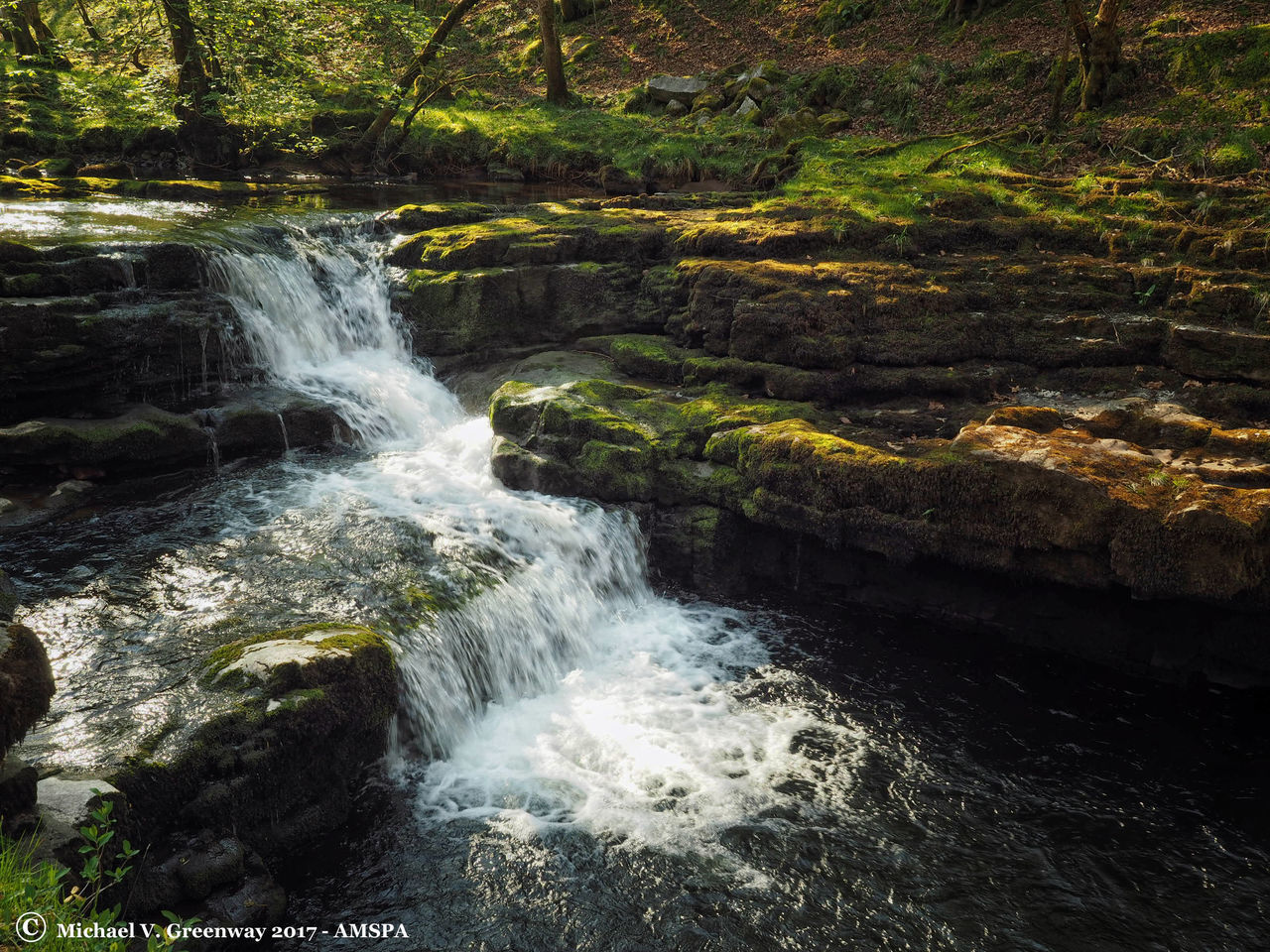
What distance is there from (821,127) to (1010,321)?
33.7 feet

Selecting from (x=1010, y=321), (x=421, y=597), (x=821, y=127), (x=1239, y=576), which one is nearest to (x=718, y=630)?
(x=421, y=597)

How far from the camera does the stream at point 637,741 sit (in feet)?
16.2

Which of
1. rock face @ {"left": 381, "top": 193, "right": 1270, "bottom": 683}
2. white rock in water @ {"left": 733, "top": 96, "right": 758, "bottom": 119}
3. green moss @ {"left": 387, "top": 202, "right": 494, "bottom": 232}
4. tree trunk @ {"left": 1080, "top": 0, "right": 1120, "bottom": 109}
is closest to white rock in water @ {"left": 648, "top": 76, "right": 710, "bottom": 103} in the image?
white rock in water @ {"left": 733, "top": 96, "right": 758, "bottom": 119}

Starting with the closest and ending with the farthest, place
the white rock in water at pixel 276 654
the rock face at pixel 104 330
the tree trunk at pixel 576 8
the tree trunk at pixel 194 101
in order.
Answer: the white rock in water at pixel 276 654, the rock face at pixel 104 330, the tree trunk at pixel 194 101, the tree trunk at pixel 576 8

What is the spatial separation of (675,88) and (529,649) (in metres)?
Answer: 18.9

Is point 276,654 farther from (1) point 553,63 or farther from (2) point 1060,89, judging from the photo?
(1) point 553,63

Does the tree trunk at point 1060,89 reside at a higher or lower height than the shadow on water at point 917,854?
higher

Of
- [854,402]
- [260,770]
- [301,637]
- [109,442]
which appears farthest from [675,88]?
[260,770]

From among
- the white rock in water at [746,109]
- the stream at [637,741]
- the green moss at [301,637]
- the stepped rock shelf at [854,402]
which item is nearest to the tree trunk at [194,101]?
the stepped rock shelf at [854,402]

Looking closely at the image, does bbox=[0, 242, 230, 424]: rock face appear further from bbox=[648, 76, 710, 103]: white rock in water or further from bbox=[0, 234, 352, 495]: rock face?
bbox=[648, 76, 710, 103]: white rock in water

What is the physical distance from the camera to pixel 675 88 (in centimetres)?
2192

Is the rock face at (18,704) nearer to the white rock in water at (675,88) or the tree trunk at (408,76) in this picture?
the tree trunk at (408,76)

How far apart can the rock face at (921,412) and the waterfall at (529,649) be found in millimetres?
707

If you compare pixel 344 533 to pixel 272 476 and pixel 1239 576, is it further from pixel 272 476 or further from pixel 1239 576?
pixel 1239 576
